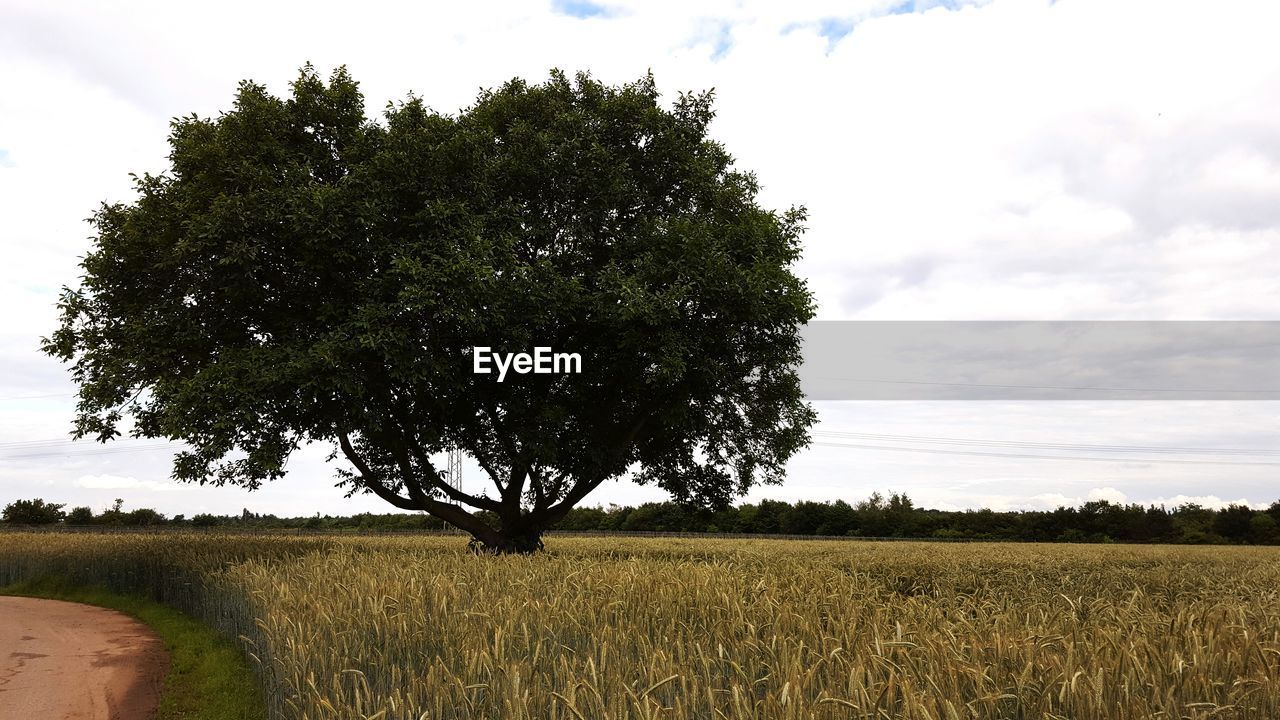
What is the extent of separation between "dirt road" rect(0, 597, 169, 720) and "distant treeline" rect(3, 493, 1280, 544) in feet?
200

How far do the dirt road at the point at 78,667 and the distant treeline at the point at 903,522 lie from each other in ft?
200

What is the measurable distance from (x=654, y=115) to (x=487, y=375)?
9701 millimetres

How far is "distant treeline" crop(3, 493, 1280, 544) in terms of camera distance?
268 feet

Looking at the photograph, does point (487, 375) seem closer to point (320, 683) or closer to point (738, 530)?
point (320, 683)

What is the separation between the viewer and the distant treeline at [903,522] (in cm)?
8176

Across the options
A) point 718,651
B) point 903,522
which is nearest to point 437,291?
point 718,651

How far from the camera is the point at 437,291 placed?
1850cm

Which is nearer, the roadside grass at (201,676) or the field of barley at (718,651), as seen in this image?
the field of barley at (718,651)

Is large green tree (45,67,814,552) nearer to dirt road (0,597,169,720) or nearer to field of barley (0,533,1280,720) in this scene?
dirt road (0,597,169,720)
